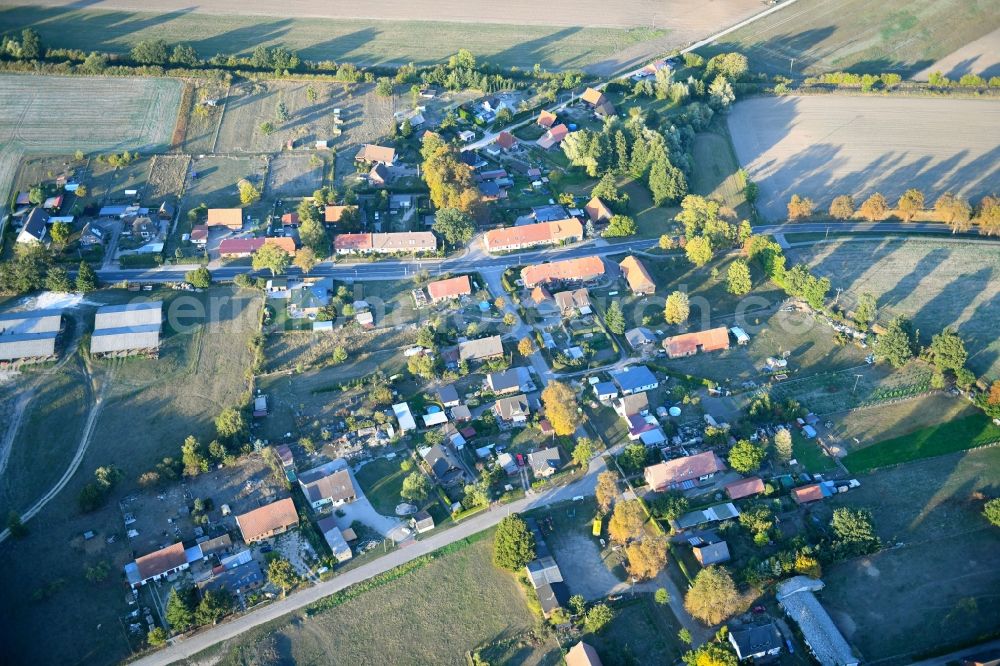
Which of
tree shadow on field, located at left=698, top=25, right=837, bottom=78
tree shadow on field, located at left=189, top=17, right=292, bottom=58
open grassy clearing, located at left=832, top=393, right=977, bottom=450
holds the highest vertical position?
tree shadow on field, located at left=189, top=17, right=292, bottom=58

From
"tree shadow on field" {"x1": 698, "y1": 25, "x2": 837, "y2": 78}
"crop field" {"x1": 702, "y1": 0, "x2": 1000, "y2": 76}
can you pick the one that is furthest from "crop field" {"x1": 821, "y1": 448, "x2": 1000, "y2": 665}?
"crop field" {"x1": 702, "y1": 0, "x2": 1000, "y2": 76}

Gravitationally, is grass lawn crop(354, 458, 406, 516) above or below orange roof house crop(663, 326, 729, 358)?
below

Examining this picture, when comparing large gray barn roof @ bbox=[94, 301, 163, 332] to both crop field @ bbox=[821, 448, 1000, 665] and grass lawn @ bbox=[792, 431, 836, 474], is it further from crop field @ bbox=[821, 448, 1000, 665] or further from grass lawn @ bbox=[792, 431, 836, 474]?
crop field @ bbox=[821, 448, 1000, 665]

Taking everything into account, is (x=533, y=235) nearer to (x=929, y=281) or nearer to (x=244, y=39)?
(x=929, y=281)

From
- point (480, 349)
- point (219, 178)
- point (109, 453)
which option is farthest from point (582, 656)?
point (219, 178)

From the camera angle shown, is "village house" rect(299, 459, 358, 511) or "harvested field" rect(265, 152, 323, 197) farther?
"harvested field" rect(265, 152, 323, 197)

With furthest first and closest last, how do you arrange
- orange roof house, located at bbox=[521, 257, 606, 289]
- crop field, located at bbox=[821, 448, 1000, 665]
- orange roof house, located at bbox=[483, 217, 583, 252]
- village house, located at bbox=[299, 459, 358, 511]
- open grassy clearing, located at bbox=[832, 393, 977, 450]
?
orange roof house, located at bbox=[483, 217, 583, 252] → orange roof house, located at bbox=[521, 257, 606, 289] → open grassy clearing, located at bbox=[832, 393, 977, 450] → village house, located at bbox=[299, 459, 358, 511] → crop field, located at bbox=[821, 448, 1000, 665]
